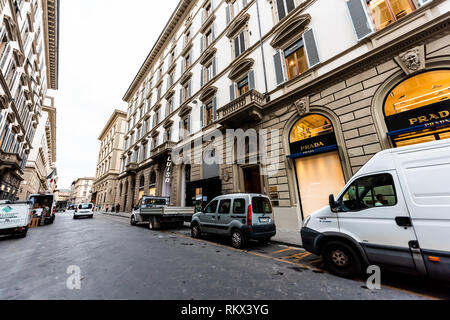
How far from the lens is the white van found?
112 inches

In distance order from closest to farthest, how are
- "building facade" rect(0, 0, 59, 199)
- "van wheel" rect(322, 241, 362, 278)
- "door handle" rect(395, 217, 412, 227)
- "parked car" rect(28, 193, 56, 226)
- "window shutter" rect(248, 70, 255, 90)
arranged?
"door handle" rect(395, 217, 412, 227)
"van wheel" rect(322, 241, 362, 278)
"window shutter" rect(248, 70, 255, 90)
"parked car" rect(28, 193, 56, 226)
"building facade" rect(0, 0, 59, 199)

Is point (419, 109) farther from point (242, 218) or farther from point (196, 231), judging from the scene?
point (196, 231)

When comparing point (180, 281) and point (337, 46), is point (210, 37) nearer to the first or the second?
point (337, 46)

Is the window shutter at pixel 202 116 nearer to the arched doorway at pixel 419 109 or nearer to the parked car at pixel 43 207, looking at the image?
the arched doorway at pixel 419 109

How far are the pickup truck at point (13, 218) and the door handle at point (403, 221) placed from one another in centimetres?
1384

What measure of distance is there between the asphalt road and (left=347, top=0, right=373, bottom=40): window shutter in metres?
9.03

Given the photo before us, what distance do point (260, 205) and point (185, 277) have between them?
3.65 meters

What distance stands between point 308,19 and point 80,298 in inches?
530

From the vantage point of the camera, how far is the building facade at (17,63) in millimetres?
13875

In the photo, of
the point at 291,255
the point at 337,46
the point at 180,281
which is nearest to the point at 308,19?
the point at 337,46

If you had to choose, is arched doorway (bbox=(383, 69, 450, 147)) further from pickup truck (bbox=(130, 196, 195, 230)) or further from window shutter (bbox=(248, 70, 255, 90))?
pickup truck (bbox=(130, 196, 195, 230))

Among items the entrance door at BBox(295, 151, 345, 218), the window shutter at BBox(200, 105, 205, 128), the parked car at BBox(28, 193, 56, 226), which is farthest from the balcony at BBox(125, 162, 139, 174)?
the entrance door at BBox(295, 151, 345, 218)

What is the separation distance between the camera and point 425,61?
622 centimetres

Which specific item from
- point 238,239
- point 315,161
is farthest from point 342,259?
point 315,161
